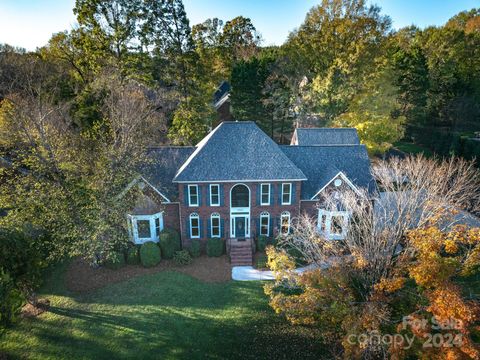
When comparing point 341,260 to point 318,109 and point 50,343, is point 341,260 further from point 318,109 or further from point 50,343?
point 318,109

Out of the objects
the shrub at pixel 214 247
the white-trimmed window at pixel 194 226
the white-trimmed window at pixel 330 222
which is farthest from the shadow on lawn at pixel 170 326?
the white-trimmed window at pixel 330 222

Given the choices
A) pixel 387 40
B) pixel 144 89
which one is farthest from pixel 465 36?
pixel 144 89

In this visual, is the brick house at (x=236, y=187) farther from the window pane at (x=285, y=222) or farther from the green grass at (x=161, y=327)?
the green grass at (x=161, y=327)

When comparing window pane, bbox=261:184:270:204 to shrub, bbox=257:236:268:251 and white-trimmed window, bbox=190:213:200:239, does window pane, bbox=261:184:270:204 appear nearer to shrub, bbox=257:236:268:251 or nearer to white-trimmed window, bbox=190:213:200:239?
shrub, bbox=257:236:268:251

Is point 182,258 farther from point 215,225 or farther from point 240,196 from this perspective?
point 240,196

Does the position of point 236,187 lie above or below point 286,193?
above

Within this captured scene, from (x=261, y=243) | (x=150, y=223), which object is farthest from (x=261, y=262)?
(x=150, y=223)
